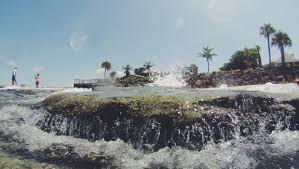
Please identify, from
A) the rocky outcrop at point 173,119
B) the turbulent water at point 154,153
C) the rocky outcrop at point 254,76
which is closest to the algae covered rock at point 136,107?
the rocky outcrop at point 173,119

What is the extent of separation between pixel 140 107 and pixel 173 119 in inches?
52.6

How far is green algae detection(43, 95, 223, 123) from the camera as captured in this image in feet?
36.1

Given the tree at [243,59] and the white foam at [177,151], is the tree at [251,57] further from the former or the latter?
the white foam at [177,151]

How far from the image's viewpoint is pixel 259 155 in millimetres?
9484

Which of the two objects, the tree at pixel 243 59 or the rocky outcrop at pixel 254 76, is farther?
the tree at pixel 243 59

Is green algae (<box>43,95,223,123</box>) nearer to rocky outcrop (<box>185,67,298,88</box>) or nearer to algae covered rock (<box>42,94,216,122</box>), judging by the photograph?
algae covered rock (<box>42,94,216,122</box>)

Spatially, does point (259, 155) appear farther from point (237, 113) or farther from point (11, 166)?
point (11, 166)

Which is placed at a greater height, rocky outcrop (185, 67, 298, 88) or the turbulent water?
rocky outcrop (185, 67, 298, 88)

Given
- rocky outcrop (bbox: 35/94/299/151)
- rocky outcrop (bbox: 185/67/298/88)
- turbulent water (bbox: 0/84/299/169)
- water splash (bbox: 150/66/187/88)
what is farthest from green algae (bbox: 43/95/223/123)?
rocky outcrop (bbox: 185/67/298/88)

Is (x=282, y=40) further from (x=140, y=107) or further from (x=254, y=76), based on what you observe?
(x=140, y=107)

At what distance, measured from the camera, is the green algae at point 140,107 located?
1099 centimetres

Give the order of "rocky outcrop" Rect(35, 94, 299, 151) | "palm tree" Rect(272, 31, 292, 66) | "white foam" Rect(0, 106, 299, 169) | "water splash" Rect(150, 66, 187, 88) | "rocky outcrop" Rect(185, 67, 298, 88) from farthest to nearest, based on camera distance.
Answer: "palm tree" Rect(272, 31, 292, 66)
"rocky outcrop" Rect(185, 67, 298, 88)
"water splash" Rect(150, 66, 187, 88)
"rocky outcrop" Rect(35, 94, 299, 151)
"white foam" Rect(0, 106, 299, 169)

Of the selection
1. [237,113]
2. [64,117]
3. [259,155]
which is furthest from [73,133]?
[259,155]

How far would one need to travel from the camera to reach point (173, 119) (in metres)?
10.8
